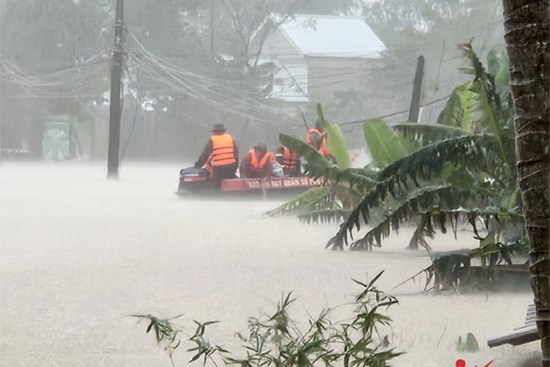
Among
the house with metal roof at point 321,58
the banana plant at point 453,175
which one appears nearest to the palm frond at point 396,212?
the banana plant at point 453,175

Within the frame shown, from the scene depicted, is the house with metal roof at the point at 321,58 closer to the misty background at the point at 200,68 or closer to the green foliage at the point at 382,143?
the misty background at the point at 200,68

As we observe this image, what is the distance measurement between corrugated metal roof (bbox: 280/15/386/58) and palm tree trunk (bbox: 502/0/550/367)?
64 centimetres

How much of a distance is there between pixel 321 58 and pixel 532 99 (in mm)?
678

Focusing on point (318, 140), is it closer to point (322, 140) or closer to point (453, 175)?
point (322, 140)

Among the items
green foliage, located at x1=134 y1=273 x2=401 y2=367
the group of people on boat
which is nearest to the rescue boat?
the group of people on boat

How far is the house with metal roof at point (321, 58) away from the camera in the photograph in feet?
6.05

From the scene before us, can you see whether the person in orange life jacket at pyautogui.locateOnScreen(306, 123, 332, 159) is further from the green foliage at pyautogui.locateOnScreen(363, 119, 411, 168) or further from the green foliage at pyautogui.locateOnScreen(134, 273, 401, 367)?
the green foliage at pyautogui.locateOnScreen(134, 273, 401, 367)

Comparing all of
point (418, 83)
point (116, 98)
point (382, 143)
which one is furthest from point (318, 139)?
point (116, 98)

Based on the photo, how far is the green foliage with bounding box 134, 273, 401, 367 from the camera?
1.50 m

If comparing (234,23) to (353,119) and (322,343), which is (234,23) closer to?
(353,119)

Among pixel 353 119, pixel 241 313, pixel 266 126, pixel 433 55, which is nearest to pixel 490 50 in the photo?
pixel 433 55

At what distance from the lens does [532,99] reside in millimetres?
1221

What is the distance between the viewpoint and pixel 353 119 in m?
1.98

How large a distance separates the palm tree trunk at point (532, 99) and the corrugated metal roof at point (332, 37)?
2.11 feet
